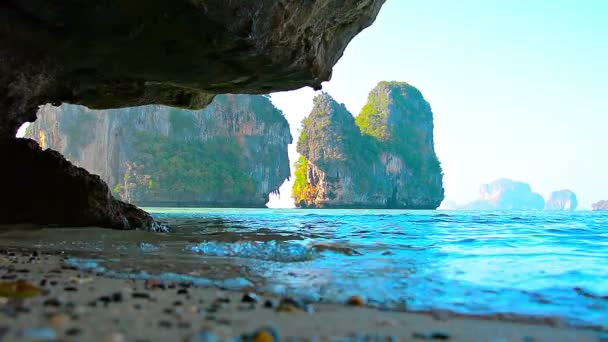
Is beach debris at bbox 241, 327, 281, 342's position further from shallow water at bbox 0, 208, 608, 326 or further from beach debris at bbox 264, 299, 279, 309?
shallow water at bbox 0, 208, 608, 326

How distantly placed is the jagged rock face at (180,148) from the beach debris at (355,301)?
6724cm

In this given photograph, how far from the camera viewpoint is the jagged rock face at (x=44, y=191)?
7.41 metres

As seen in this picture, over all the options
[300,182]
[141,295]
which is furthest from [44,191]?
[300,182]

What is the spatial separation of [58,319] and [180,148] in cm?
7581

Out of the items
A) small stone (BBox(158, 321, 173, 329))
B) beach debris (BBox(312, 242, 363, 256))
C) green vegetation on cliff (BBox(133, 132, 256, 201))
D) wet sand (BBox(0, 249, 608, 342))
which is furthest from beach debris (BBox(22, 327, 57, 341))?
green vegetation on cliff (BBox(133, 132, 256, 201))

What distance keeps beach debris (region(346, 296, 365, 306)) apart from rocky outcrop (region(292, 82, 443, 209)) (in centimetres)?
7796

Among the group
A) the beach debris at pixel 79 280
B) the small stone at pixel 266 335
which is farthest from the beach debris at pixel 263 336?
the beach debris at pixel 79 280

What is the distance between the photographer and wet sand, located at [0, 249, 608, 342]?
167cm

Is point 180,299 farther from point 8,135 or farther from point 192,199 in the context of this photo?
point 192,199

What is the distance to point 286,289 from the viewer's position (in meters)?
3.12

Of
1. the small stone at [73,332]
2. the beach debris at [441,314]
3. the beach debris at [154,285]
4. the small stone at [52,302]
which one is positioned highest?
the small stone at [52,302]

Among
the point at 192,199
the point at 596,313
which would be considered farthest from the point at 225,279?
the point at 192,199

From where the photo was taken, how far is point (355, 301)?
108 inches

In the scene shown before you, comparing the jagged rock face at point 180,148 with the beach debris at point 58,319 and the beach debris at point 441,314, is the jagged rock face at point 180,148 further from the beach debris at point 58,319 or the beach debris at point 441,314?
the beach debris at point 58,319
